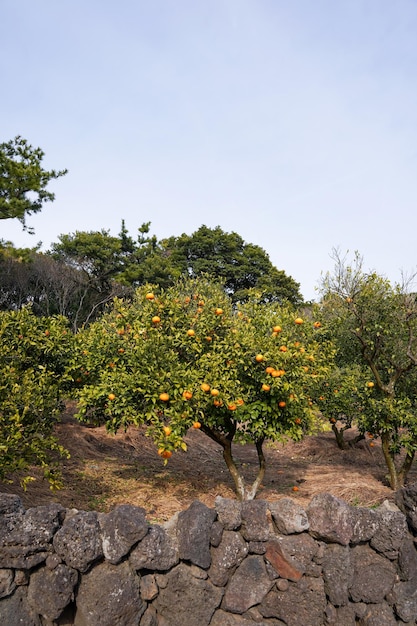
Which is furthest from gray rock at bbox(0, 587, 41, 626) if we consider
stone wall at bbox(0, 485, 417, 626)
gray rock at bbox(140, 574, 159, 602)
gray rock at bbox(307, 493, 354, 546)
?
gray rock at bbox(307, 493, 354, 546)

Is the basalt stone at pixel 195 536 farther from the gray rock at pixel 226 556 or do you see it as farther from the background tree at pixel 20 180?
the background tree at pixel 20 180

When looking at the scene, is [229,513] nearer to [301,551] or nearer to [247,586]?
[247,586]

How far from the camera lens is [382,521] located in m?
4.21

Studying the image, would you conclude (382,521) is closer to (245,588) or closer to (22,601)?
(245,588)

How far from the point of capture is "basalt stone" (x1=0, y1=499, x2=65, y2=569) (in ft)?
11.6

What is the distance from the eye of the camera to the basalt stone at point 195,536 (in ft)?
12.5

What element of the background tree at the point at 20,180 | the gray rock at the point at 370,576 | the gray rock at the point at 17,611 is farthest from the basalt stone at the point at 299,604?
the background tree at the point at 20,180

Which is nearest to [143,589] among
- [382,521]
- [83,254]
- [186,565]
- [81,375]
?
[186,565]

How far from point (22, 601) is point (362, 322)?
7.05 meters

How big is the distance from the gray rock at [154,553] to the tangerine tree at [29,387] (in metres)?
2.19

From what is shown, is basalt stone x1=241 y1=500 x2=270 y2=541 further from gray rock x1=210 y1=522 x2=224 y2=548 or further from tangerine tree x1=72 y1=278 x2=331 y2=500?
tangerine tree x1=72 y1=278 x2=331 y2=500

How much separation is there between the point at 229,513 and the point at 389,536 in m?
1.68

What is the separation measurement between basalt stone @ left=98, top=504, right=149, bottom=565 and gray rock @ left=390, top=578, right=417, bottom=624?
2.69 meters

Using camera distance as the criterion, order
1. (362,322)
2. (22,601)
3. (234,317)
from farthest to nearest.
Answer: (362,322) < (234,317) < (22,601)
